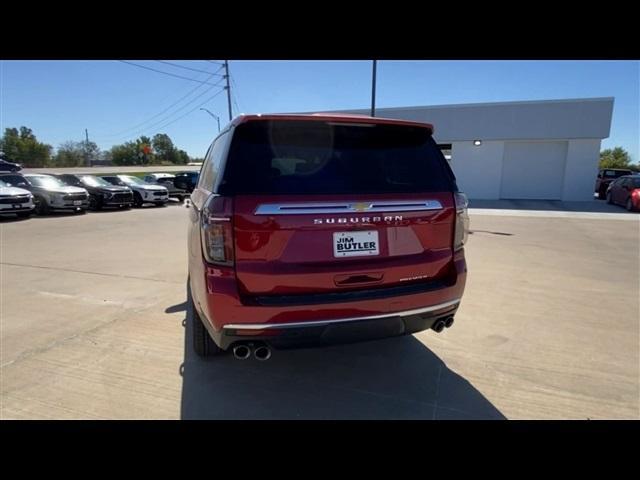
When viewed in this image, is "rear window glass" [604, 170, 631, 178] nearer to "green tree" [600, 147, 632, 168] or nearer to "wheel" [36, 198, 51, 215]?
"wheel" [36, 198, 51, 215]

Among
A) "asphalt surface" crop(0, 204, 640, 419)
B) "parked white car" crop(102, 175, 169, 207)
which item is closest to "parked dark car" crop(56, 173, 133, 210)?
"parked white car" crop(102, 175, 169, 207)

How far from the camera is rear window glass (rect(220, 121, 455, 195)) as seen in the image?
2262mm

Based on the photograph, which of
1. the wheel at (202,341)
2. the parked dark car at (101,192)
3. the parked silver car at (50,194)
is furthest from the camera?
the parked dark car at (101,192)

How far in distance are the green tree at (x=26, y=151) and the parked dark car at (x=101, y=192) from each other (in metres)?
81.4

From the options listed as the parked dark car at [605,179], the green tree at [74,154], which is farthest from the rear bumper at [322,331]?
the green tree at [74,154]

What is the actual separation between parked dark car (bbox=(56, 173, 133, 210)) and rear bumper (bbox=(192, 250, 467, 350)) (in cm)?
1655

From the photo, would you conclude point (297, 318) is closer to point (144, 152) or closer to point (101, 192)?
point (101, 192)

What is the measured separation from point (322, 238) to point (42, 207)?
16.7 m

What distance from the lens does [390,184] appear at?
8.21ft

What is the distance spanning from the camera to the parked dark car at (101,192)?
16281mm

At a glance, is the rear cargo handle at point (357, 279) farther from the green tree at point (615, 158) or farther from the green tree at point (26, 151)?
the green tree at point (26, 151)

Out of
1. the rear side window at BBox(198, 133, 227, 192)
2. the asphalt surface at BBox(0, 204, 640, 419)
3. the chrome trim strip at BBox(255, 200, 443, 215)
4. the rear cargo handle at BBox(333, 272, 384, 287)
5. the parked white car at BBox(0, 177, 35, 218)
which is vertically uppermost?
the rear side window at BBox(198, 133, 227, 192)

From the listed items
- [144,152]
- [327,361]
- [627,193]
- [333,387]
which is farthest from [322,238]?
[144,152]
